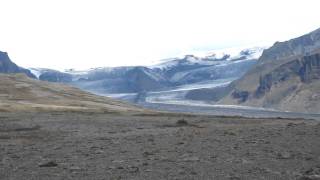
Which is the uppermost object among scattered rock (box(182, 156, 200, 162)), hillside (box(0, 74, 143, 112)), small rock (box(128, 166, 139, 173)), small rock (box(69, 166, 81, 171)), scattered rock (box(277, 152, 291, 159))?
small rock (box(128, 166, 139, 173))

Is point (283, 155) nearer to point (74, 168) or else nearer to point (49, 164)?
point (74, 168)

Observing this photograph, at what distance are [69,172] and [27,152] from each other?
24.7 feet

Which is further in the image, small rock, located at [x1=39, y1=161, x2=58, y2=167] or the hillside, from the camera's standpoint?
the hillside

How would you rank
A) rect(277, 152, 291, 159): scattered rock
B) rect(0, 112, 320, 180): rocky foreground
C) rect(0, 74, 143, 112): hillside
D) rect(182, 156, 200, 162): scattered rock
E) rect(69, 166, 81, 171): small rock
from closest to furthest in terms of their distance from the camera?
rect(0, 112, 320, 180): rocky foreground
rect(69, 166, 81, 171): small rock
rect(182, 156, 200, 162): scattered rock
rect(277, 152, 291, 159): scattered rock
rect(0, 74, 143, 112): hillside

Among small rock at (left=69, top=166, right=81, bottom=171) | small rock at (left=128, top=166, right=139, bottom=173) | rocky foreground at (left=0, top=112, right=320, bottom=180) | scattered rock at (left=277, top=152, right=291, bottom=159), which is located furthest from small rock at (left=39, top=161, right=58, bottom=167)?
scattered rock at (left=277, top=152, right=291, bottom=159)

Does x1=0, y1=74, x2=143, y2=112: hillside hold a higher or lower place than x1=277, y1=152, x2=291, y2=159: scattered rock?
lower

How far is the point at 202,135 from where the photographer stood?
3797 centimetres

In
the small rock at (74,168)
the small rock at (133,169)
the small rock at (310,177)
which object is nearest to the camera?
the small rock at (310,177)

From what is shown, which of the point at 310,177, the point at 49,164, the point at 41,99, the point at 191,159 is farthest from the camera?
the point at 41,99

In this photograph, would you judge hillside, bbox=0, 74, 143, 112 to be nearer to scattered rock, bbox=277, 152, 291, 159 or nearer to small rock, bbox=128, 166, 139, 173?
scattered rock, bbox=277, 152, 291, 159

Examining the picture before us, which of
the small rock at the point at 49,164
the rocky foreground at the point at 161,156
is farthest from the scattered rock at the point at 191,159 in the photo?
the small rock at the point at 49,164

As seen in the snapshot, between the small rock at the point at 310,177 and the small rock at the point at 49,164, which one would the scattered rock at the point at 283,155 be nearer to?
the small rock at the point at 310,177

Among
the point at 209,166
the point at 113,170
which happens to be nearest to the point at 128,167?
the point at 113,170

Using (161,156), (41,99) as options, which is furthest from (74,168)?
(41,99)
